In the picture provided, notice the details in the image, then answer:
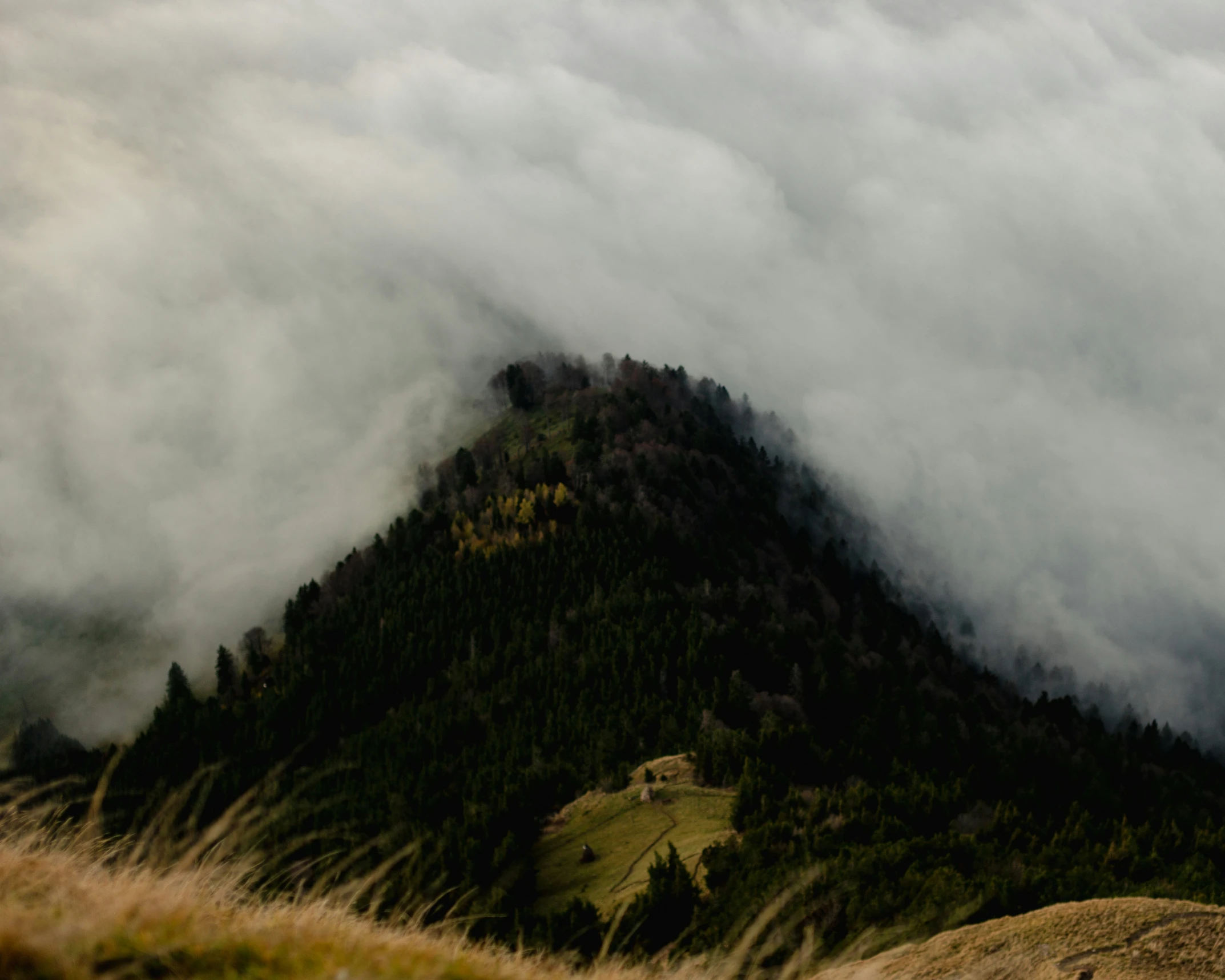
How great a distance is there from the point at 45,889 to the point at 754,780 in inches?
2658

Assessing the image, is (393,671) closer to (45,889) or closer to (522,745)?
(522,745)

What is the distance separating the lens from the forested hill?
1593 inches

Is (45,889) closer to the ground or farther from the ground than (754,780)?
farther from the ground

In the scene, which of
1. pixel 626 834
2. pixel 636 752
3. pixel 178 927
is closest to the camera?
pixel 178 927

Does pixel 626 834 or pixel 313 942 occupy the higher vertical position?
pixel 313 942

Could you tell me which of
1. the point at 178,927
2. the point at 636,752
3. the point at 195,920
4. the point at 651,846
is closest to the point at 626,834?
the point at 651,846

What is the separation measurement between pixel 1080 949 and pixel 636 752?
9839 centimetres

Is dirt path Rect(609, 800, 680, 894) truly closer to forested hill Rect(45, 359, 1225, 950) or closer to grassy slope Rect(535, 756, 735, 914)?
grassy slope Rect(535, 756, 735, 914)

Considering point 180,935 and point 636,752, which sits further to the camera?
point 636,752

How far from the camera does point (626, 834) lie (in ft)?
249

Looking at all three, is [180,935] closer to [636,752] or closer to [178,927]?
[178,927]

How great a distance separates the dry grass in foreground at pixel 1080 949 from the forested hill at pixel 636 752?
2166 millimetres

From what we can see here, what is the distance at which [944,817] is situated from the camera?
6838 cm

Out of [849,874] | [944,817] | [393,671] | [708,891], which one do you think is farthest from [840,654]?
[849,874]
